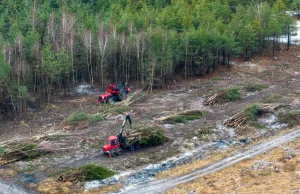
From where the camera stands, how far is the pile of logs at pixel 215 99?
1788 inches

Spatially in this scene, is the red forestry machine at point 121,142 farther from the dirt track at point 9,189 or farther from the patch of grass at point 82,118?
the dirt track at point 9,189

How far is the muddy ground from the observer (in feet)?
110

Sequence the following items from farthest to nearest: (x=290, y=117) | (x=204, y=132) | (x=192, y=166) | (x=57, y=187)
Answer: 1. (x=290, y=117)
2. (x=204, y=132)
3. (x=192, y=166)
4. (x=57, y=187)

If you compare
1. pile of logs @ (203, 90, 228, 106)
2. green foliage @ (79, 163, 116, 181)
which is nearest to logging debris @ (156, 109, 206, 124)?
pile of logs @ (203, 90, 228, 106)

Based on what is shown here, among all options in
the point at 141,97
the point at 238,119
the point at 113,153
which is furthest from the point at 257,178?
the point at 141,97

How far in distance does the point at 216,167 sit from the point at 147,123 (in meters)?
9.14

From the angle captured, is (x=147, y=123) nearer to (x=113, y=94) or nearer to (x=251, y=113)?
(x=113, y=94)

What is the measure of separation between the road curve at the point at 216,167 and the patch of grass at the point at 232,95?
8718 millimetres

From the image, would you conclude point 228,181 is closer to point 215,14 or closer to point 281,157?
point 281,157

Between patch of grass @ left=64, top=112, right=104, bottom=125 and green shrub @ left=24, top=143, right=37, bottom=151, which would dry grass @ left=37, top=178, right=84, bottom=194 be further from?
patch of grass @ left=64, top=112, right=104, bottom=125

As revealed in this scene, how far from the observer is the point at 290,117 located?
41312mm

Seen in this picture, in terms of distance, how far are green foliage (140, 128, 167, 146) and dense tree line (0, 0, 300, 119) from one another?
12.7 meters


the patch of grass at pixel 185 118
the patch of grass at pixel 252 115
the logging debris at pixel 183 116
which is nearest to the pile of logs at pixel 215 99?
the logging debris at pixel 183 116

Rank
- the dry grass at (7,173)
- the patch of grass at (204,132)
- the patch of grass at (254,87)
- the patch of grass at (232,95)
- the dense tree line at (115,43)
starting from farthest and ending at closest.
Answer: the patch of grass at (254,87) < the patch of grass at (232,95) < the dense tree line at (115,43) < the patch of grass at (204,132) < the dry grass at (7,173)
